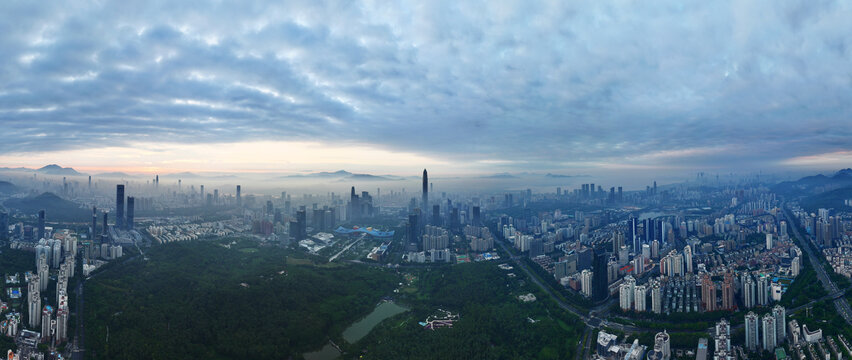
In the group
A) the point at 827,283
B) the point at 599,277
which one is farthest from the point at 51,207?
the point at 827,283

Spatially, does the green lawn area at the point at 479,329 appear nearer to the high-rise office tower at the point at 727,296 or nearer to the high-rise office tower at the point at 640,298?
the high-rise office tower at the point at 640,298

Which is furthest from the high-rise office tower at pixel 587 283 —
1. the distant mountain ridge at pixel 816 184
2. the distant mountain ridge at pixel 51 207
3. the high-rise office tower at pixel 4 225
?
the distant mountain ridge at pixel 816 184

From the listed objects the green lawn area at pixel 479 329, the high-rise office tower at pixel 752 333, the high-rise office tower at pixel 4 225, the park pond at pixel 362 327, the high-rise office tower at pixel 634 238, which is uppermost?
the high-rise office tower at pixel 4 225

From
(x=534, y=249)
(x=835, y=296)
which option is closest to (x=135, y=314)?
(x=534, y=249)

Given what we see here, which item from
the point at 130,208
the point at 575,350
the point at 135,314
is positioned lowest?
the point at 575,350

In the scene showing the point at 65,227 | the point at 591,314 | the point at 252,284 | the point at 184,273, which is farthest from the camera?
the point at 65,227

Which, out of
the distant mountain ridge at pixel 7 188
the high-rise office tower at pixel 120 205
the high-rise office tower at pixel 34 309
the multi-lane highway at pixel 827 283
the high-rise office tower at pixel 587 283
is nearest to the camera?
the high-rise office tower at pixel 34 309

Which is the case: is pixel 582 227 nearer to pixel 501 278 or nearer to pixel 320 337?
pixel 501 278

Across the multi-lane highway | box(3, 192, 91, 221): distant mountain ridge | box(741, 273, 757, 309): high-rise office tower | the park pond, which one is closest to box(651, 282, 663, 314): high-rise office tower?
box(741, 273, 757, 309): high-rise office tower
